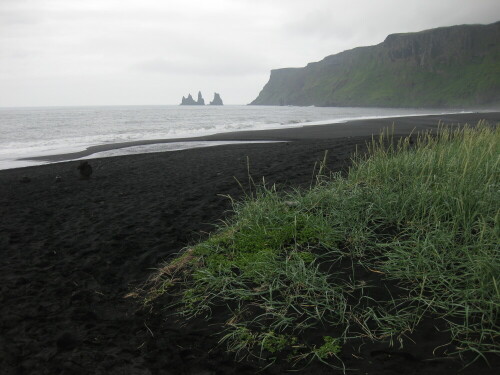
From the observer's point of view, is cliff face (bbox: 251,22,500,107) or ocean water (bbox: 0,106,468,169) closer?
ocean water (bbox: 0,106,468,169)

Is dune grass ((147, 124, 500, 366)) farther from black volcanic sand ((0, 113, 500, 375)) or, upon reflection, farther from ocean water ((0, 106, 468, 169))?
ocean water ((0, 106, 468, 169))

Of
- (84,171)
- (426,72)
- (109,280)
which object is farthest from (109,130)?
(426,72)

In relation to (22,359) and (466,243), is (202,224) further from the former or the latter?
(466,243)

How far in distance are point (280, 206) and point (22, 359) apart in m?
Result: 3.29

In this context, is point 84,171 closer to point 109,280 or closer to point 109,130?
point 109,280

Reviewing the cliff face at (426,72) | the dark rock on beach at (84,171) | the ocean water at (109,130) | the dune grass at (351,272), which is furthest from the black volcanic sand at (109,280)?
the cliff face at (426,72)

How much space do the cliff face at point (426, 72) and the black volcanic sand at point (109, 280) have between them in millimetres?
129891

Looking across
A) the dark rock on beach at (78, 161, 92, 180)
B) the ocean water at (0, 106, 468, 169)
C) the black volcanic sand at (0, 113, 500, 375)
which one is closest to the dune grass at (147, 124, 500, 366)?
the black volcanic sand at (0, 113, 500, 375)

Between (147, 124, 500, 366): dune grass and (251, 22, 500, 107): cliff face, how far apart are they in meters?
130

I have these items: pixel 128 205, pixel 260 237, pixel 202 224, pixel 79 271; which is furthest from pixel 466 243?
pixel 128 205

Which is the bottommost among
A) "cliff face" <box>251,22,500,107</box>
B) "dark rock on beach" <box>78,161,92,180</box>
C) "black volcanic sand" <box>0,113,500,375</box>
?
"black volcanic sand" <box>0,113,500,375</box>

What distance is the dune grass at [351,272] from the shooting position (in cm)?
275

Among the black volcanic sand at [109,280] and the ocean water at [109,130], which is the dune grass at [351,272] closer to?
the black volcanic sand at [109,280]

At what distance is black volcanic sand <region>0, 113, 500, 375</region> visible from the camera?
106 inches
